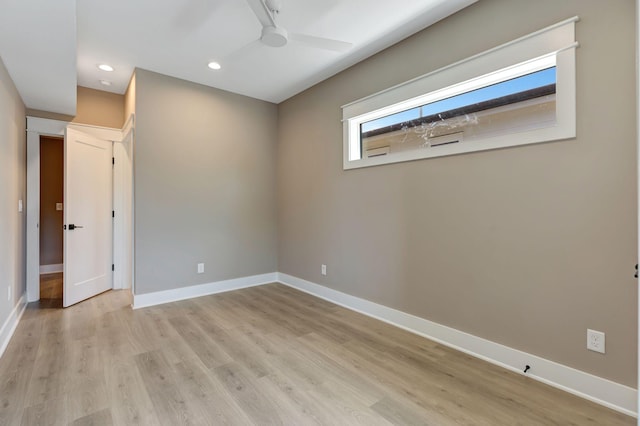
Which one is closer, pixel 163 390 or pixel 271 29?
pixel 163 390

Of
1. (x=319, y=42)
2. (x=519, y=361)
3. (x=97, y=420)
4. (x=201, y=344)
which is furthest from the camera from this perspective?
(x=201, y=344)

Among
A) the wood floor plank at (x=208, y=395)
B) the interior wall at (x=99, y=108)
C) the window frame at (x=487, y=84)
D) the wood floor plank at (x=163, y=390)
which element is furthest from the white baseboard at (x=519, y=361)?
the interior wall at (x=99, y=108)

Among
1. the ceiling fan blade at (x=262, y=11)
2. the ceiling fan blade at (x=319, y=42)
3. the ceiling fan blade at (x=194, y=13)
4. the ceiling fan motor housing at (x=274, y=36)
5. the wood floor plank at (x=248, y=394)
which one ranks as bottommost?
the wood floor plank at (x=248, y=394)

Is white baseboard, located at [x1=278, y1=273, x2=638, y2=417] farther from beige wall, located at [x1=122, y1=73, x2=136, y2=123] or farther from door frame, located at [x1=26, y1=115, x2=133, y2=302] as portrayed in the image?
beige wall, located at [x1=122, y1=73, x2=136, y2=123]

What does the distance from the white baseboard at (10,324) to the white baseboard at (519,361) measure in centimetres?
316

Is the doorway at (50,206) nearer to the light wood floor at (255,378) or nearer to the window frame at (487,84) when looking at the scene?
the light wood floor at (255,378)

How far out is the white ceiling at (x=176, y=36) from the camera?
228cm

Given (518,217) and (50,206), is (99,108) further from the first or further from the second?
(518,217)

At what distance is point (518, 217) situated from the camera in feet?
7.11

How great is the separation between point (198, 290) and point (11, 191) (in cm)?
215

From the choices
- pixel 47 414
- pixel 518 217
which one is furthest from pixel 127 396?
pixel 518 217

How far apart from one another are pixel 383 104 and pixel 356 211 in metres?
1.17

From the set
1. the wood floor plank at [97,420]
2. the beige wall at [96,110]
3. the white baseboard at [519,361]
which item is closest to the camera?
the wood floor plank at [97,420]

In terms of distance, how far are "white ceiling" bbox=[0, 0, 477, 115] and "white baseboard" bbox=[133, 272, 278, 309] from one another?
2440mm
